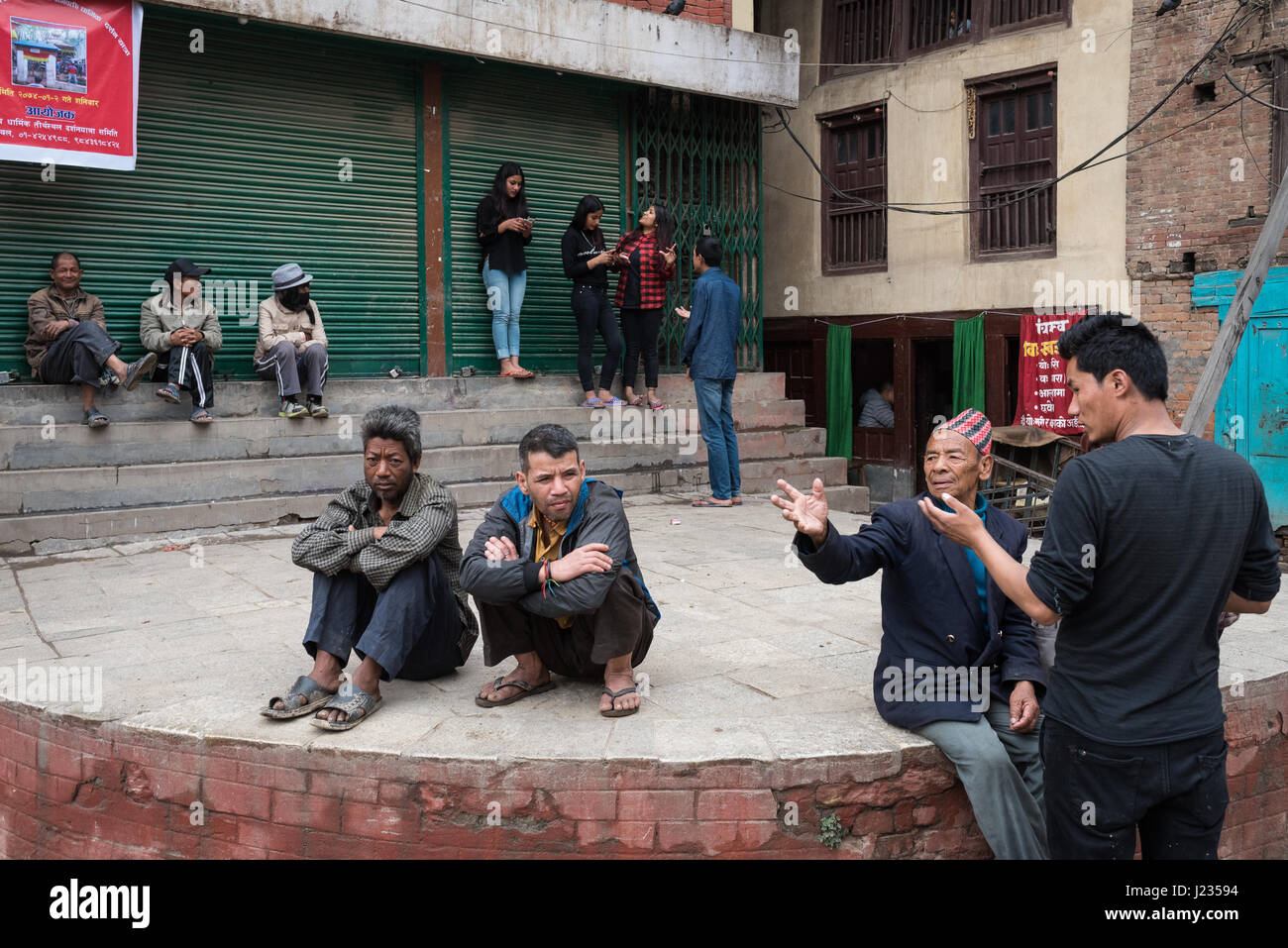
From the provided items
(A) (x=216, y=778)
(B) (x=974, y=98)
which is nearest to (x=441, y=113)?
(B) (x=974, y=98)

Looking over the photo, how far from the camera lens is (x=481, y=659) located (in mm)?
4770

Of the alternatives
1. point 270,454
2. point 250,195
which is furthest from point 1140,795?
point 250,195

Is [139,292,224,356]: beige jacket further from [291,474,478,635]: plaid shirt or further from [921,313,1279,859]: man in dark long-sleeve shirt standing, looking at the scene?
[921,313,1279,859]: man in dark long-sleeve shirt standing

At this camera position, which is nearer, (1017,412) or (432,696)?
(432,696)

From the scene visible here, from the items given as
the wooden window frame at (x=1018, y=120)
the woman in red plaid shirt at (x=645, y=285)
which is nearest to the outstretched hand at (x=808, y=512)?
the woman in red plaid shirt at (x=645, y=285)

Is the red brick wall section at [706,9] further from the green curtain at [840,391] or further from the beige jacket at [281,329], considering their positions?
the beige jacket at [281,329]

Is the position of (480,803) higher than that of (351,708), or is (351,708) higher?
(351,708)

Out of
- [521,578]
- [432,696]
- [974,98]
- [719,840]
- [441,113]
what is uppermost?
[974,98]

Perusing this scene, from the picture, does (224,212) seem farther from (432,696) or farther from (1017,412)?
(1017,412)

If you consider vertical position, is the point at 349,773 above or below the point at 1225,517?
below

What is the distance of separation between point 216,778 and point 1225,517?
10.8 ft

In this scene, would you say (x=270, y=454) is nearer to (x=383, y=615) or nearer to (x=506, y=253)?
(x=506, y=253)

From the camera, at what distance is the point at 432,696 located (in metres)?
4.21

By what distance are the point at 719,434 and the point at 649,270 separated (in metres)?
2.04
